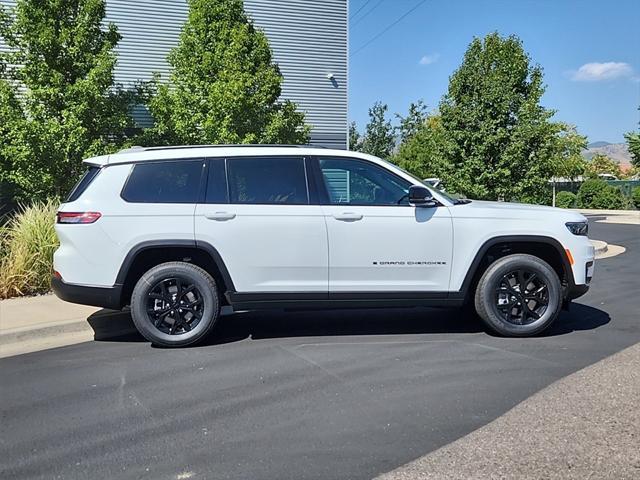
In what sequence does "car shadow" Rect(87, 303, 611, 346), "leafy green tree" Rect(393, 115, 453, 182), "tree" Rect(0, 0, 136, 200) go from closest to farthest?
1. "car shadow" Rect(87, 303, 611, 346)
2. "tree" Rect(0, 0, 136, 200)
3. "leafy green tree" Rect(393, 115, 453, 182)

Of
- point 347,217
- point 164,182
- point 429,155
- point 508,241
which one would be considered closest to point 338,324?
point 347,217

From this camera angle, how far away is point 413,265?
232 inches

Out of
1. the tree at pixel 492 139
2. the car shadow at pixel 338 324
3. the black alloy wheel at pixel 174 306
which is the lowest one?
the car shadow at pixel 338 324

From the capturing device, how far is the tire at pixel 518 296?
19.6 feet

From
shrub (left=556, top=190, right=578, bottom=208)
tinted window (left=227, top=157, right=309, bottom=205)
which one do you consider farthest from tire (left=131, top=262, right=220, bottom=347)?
shrub (left=556, top=190, right=578, bottom=208)

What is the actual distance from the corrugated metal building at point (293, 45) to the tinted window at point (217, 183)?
11019 millimetres

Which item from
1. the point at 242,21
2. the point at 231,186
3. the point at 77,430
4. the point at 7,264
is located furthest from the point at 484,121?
the point at 77,430

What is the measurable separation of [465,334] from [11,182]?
9.76 metres

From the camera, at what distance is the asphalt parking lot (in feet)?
11.5

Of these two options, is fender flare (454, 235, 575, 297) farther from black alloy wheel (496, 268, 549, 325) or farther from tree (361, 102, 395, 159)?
tree (361, 102, 395, 159)

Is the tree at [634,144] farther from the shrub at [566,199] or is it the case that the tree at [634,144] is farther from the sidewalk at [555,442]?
the sidewalk at [555,442]

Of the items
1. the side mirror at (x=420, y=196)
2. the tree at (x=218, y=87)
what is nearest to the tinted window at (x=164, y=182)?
the side mirror at (x=420, y=196)

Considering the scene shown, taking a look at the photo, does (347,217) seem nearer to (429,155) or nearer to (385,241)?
(385,241)

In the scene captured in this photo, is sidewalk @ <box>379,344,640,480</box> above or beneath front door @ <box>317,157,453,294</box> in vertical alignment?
beneath
